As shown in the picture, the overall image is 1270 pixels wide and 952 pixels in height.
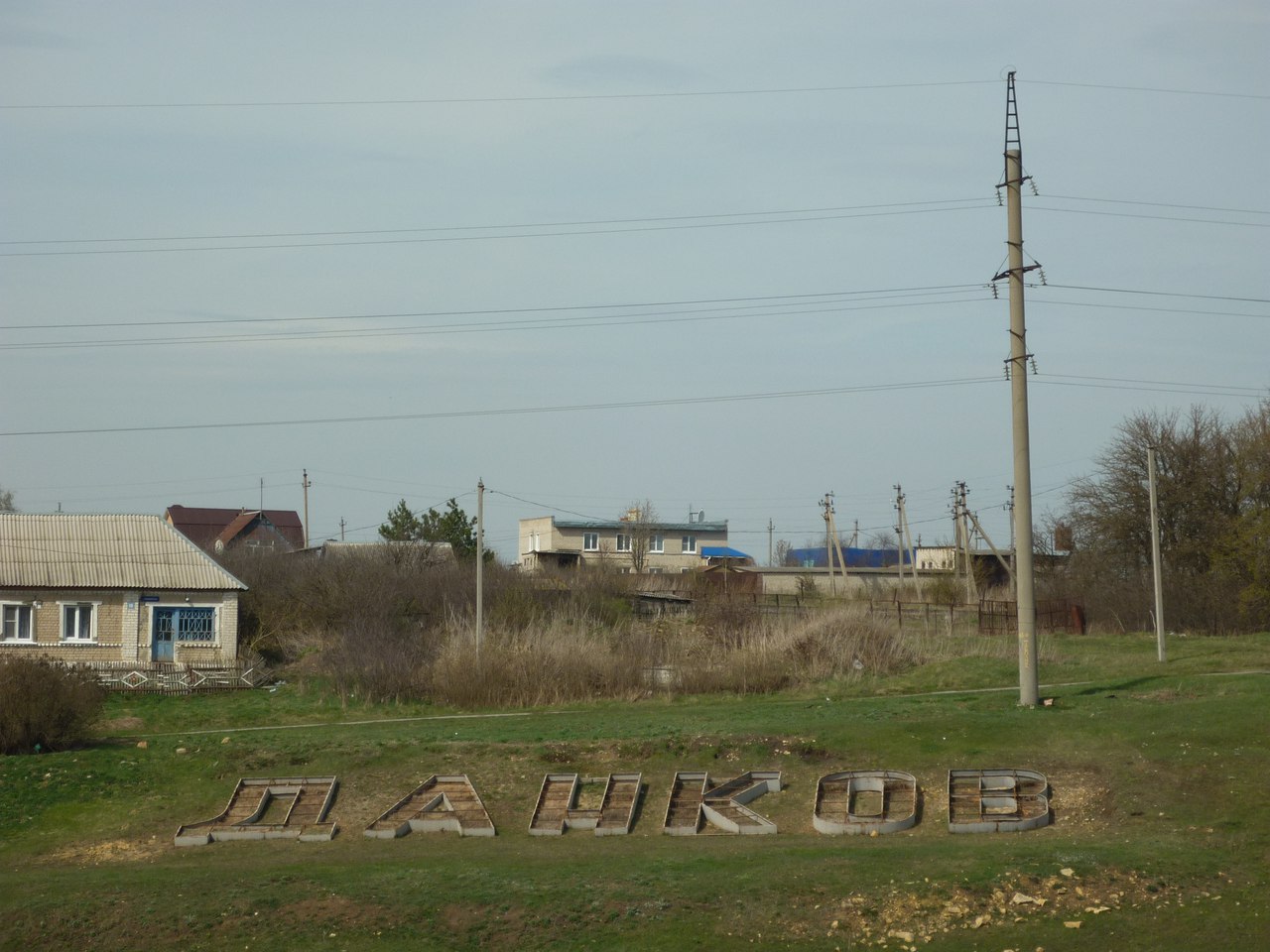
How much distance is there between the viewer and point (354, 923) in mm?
13445

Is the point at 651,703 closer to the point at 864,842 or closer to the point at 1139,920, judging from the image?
the point at 864,842

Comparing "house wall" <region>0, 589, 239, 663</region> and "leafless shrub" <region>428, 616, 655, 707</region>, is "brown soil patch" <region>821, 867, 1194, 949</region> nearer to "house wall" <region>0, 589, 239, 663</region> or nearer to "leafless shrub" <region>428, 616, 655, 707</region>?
"leafless shrub" <region>428, 616, 655, 707</region>

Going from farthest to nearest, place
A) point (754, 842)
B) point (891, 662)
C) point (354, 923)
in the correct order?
point (891, 662) → point (754, 842) → point (354, 923)

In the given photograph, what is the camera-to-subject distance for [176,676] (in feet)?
121

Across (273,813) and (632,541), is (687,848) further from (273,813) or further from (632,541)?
(632,541)

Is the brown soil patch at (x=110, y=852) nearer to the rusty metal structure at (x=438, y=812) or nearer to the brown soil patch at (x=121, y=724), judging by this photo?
the rusty metal structure at (x=438, y=812)

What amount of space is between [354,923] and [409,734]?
10.0 meters

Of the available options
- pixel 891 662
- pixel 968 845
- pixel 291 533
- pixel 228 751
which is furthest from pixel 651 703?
pixel 291 533

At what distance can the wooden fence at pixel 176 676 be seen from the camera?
36.1 m

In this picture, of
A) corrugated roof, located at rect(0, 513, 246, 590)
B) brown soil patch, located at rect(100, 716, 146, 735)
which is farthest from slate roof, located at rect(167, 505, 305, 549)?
brown soil patch, located at rect(100, 716, 146, 735)

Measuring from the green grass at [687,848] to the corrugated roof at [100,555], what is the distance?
1822cm

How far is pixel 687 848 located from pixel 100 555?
3319cm

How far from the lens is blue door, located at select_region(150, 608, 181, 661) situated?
41.3m

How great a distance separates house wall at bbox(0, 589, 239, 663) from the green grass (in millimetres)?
17375
